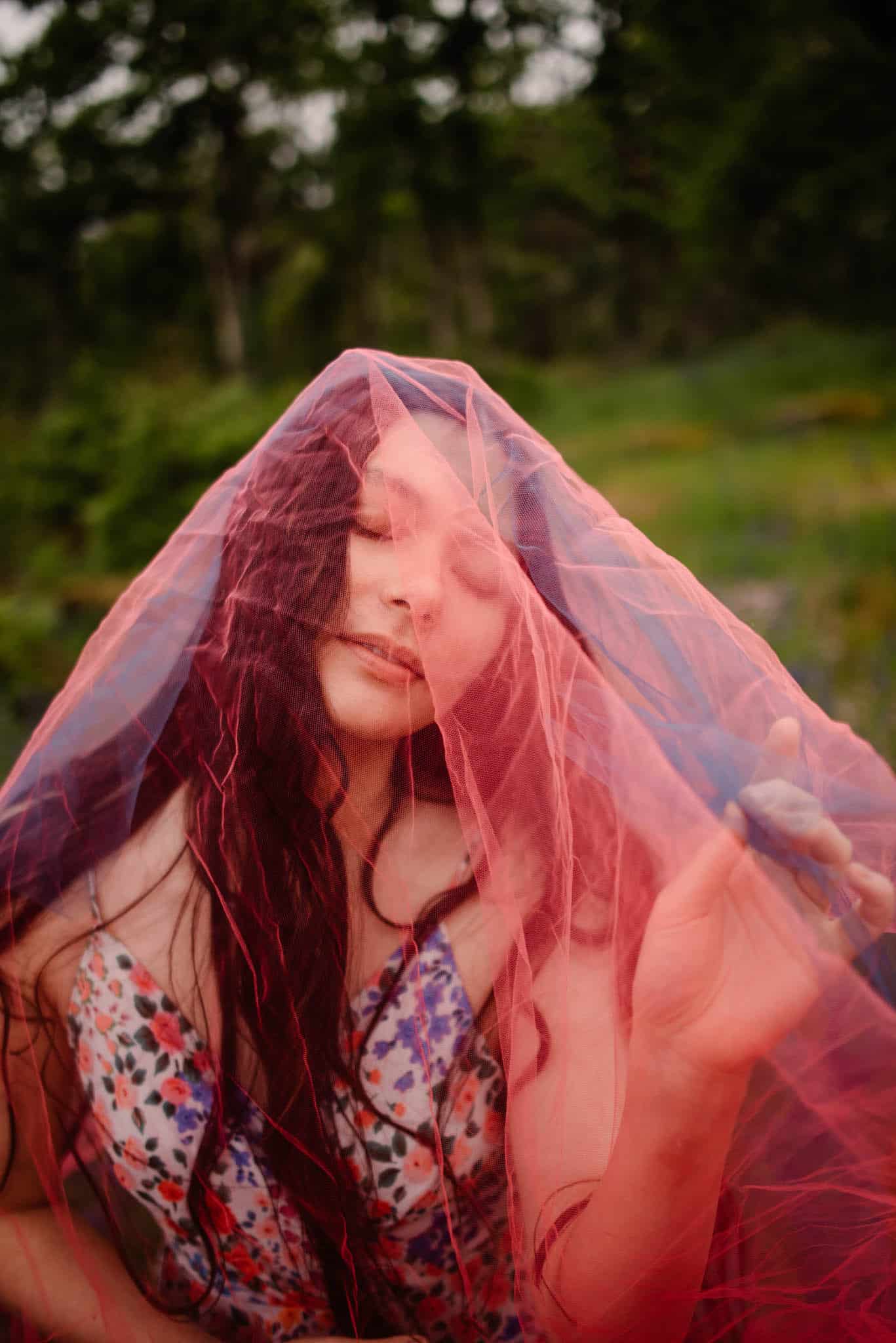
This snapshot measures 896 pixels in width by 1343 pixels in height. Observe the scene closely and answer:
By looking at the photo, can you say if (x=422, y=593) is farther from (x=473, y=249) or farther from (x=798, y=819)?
(x=473, y=249)

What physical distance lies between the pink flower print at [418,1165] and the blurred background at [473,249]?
18.1 feet

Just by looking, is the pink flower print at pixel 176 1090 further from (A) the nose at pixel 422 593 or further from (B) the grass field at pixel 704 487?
(B) the grass field at pixel 704 487

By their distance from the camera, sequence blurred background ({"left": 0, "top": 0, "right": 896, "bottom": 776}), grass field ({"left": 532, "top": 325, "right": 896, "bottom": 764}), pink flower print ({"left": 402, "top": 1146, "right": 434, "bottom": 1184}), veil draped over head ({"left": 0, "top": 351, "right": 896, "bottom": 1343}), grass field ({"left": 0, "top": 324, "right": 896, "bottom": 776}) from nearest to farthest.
Result: 1. veil draped over head ({"left": 0, "top": 351, "right": 896, "bottom": 1343})
2. pink flower print ({"left": 402, "top": 1146, "right": 434, "bottom": 1184})
3. grass field ({"left": 0, "top": 324, "right": 896, "bottom": 776})
4. grass field ({"left": 532, "top": 325, "right": 896, "bottom": 764})
5. blurred background ({"left": 0, "top": 0, "right": 896, "bottom": 776})

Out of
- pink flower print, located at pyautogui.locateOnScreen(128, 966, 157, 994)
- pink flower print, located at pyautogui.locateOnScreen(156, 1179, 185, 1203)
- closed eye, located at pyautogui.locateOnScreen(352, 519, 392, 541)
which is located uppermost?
closed eye, located at pyautogui.locateOnScreen(352, 519, 392, 541)

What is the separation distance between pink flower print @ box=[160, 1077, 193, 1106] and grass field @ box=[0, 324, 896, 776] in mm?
2975

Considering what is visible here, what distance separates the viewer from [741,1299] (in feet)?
3.51

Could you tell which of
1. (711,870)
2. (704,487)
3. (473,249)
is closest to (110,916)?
(711,870)

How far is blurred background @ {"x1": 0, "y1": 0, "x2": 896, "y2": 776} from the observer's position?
761cm

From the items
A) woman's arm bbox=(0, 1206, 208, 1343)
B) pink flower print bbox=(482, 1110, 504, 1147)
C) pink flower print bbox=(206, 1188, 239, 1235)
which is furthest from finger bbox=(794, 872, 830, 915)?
woman's arm bbox=(0, 1206, 208, 1343)

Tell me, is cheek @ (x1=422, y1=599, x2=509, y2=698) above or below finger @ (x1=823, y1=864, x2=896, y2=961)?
above

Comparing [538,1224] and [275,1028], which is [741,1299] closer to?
[538,1224]

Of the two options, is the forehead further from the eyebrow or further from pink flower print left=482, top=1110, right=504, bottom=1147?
pink flower print left=482, top=1110, right=504, bottom=1147

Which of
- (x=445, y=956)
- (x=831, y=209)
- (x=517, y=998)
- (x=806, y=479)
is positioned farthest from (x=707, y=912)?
(x=831, y=209)

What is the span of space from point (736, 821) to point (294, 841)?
536 mm
